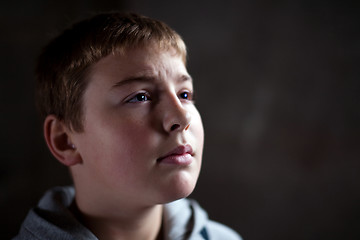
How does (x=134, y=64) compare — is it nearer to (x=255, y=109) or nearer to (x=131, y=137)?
(x=131, y=137)

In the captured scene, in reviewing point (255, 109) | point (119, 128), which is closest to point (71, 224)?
point (119, 128)

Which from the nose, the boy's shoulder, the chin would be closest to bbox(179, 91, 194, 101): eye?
the nose

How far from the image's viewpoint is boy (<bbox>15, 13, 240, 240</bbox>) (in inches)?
26.8

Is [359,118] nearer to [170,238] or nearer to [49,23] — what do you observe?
[170,238]

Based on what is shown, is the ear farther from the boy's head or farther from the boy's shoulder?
the boy's shoulder

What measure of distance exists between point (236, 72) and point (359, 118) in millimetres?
462

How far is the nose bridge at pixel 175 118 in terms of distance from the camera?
68cm

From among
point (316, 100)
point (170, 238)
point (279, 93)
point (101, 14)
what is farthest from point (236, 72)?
point (170, 238)

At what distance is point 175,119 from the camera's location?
0.68m

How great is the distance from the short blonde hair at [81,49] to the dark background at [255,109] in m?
0.42

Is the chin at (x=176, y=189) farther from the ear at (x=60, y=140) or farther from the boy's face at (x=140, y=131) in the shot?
the ear at (x=60, y=140)

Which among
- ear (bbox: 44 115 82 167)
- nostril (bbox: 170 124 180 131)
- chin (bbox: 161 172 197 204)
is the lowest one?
chin (bbox: 161 172 197 204)

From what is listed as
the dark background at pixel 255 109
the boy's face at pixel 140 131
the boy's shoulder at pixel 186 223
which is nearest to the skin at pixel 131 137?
the boy's face at pixel 140 131

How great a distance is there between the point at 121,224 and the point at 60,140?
273 mm
